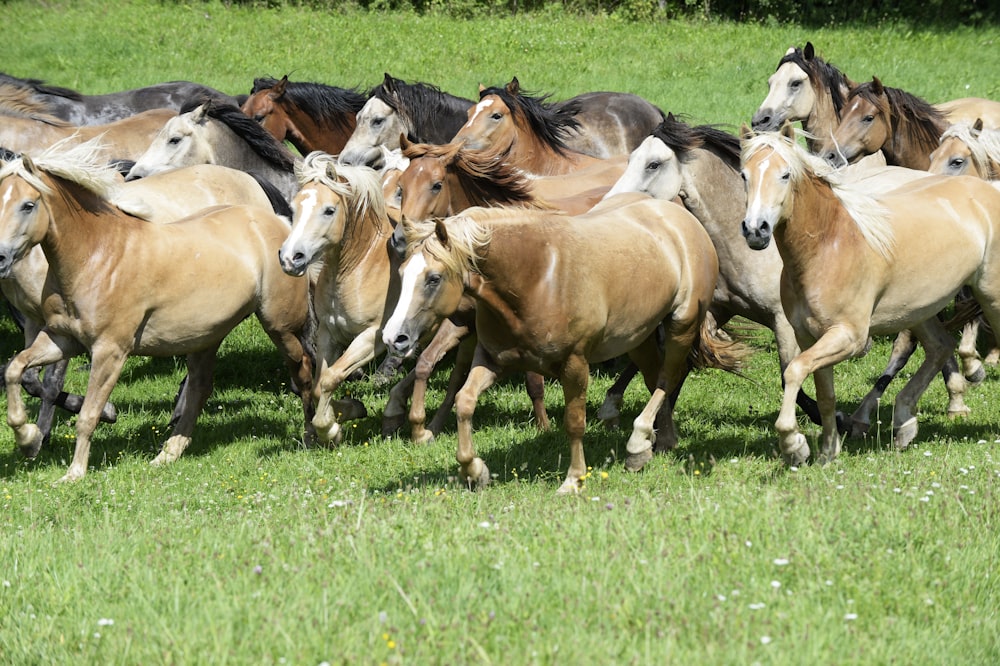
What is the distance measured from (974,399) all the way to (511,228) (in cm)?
504

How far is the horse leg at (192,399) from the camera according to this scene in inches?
325

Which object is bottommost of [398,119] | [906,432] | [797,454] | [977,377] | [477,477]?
[977,377]

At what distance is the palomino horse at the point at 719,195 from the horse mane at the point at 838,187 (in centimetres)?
129

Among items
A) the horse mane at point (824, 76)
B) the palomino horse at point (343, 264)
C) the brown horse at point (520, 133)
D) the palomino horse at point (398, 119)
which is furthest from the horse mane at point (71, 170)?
the horse mane at point (824, 76)

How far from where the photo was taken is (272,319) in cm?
860

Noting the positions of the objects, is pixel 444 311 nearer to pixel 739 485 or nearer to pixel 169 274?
pixel 739 485

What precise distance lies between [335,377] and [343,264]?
817 millimetres

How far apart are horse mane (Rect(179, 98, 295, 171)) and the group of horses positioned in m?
0.20

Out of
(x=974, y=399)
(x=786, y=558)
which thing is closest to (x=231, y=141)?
(x=974, y=399)

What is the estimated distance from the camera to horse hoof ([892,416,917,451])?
7795 mm

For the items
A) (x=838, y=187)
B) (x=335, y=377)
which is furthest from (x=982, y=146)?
(x=335, y=377)

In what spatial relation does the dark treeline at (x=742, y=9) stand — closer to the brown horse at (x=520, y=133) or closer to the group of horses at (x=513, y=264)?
the brown horse at (x=520, y=133)

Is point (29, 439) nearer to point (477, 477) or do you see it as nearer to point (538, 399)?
point (477, 477)

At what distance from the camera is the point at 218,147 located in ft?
35.7
